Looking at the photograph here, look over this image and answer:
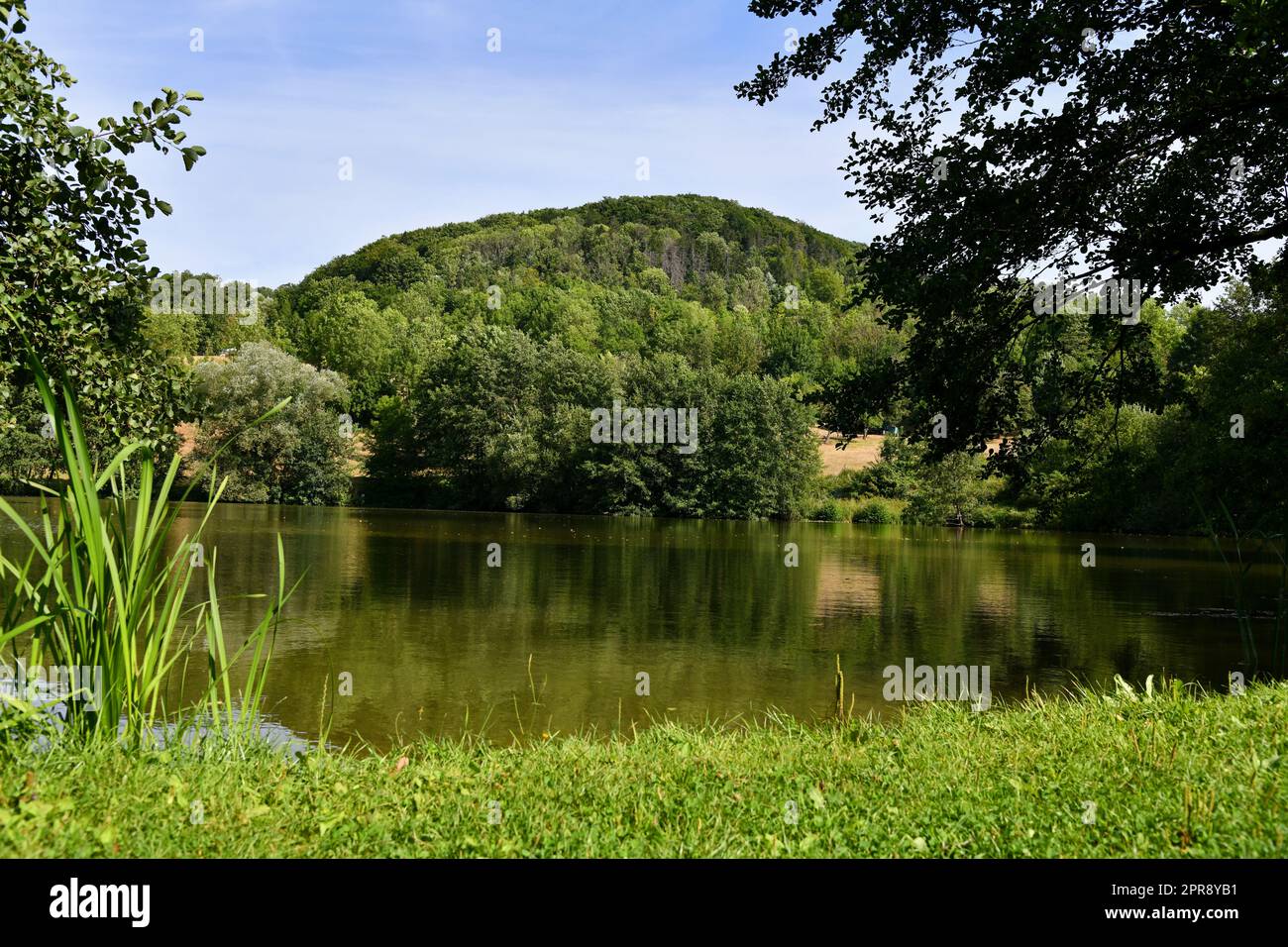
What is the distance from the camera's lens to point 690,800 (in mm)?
4680

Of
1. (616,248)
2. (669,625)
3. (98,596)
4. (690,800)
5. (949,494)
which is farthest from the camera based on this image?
(616,248)

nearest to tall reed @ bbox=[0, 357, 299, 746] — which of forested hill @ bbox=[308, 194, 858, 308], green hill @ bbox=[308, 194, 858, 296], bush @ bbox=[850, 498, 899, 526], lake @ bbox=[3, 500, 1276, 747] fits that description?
lake @ bbox=[3, 500, 1276, 747]

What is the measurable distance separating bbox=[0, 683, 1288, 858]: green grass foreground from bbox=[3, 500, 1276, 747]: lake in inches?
121

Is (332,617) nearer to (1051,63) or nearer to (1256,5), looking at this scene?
(1051,63)

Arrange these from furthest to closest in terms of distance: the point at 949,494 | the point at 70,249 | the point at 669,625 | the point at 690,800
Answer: the point at 949,494 → the point at 669,625 → the point at 70,249 → the point at 690,800

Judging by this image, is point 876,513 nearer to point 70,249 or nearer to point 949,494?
point 949,494

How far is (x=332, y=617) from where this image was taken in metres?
16.2

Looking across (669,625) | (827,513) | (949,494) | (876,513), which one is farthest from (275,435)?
(669,625)

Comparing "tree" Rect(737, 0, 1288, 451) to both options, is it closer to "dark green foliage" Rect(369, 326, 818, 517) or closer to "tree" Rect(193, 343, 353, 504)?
"dark green foliage" Rect(369, 326, 818, 517)

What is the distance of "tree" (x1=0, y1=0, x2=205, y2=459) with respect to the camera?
5.95 metres

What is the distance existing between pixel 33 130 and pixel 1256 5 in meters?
8.10

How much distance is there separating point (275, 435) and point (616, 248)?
4146 inches

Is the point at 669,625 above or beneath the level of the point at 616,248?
beneath

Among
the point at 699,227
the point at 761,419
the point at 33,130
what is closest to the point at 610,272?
the point at 699,227
